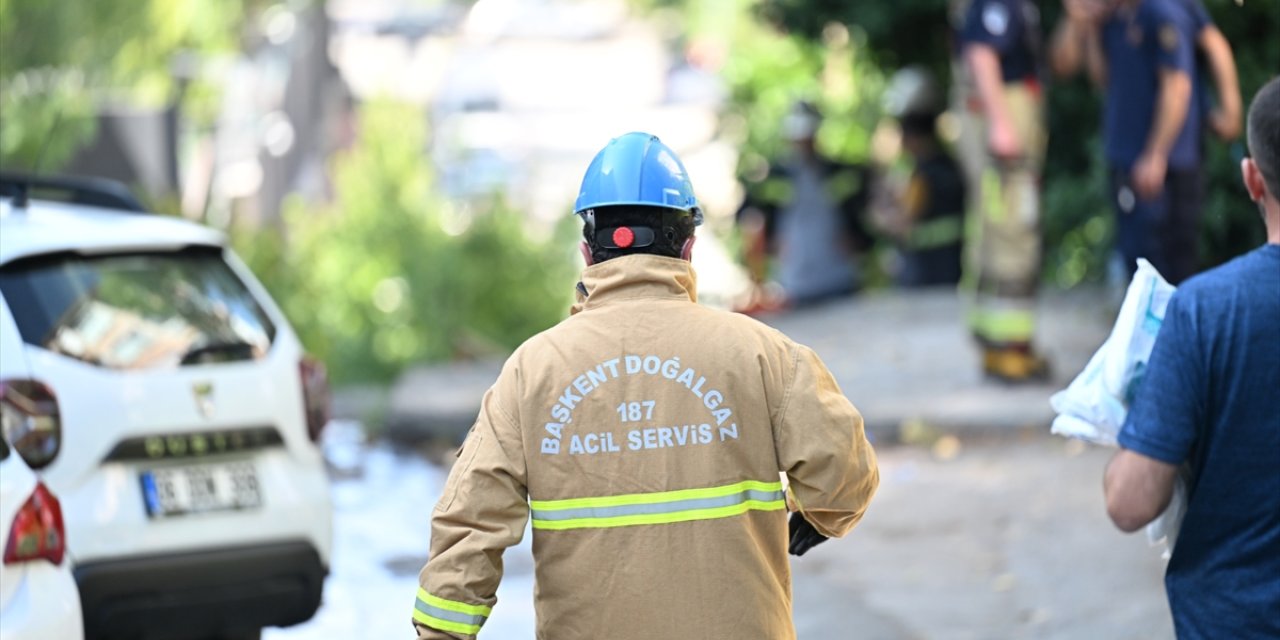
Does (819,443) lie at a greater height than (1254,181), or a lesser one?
lesser

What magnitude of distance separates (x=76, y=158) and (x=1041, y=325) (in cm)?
1103

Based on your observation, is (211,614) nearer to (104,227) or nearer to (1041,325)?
(104,227)

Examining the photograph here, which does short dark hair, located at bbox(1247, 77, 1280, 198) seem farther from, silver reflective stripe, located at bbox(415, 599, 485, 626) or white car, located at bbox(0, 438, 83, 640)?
white car, located at bbox(0, 438, 83, 640)

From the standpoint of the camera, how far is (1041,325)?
1184 cm

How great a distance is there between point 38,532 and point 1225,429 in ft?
9.74

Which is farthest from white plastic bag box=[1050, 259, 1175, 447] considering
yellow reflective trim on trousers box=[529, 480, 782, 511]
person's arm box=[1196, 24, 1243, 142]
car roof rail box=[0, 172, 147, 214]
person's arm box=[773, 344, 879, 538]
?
person's arm box=[1196, 24, 1243, 142]

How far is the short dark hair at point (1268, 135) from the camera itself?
3.28 metres

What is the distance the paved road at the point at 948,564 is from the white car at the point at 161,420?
3.40 feet

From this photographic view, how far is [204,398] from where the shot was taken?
20.4 feet

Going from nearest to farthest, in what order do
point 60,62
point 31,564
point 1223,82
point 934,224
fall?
point 31,564, point 1223,82, point 934,224, point 60,62

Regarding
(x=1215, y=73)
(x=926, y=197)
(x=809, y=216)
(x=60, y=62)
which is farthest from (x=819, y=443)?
(x=60, y=62)

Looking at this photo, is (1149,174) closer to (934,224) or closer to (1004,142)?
(1004,142)

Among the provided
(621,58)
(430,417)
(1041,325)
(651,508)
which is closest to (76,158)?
(430,417)

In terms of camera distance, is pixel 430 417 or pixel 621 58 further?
pixel 621 58
